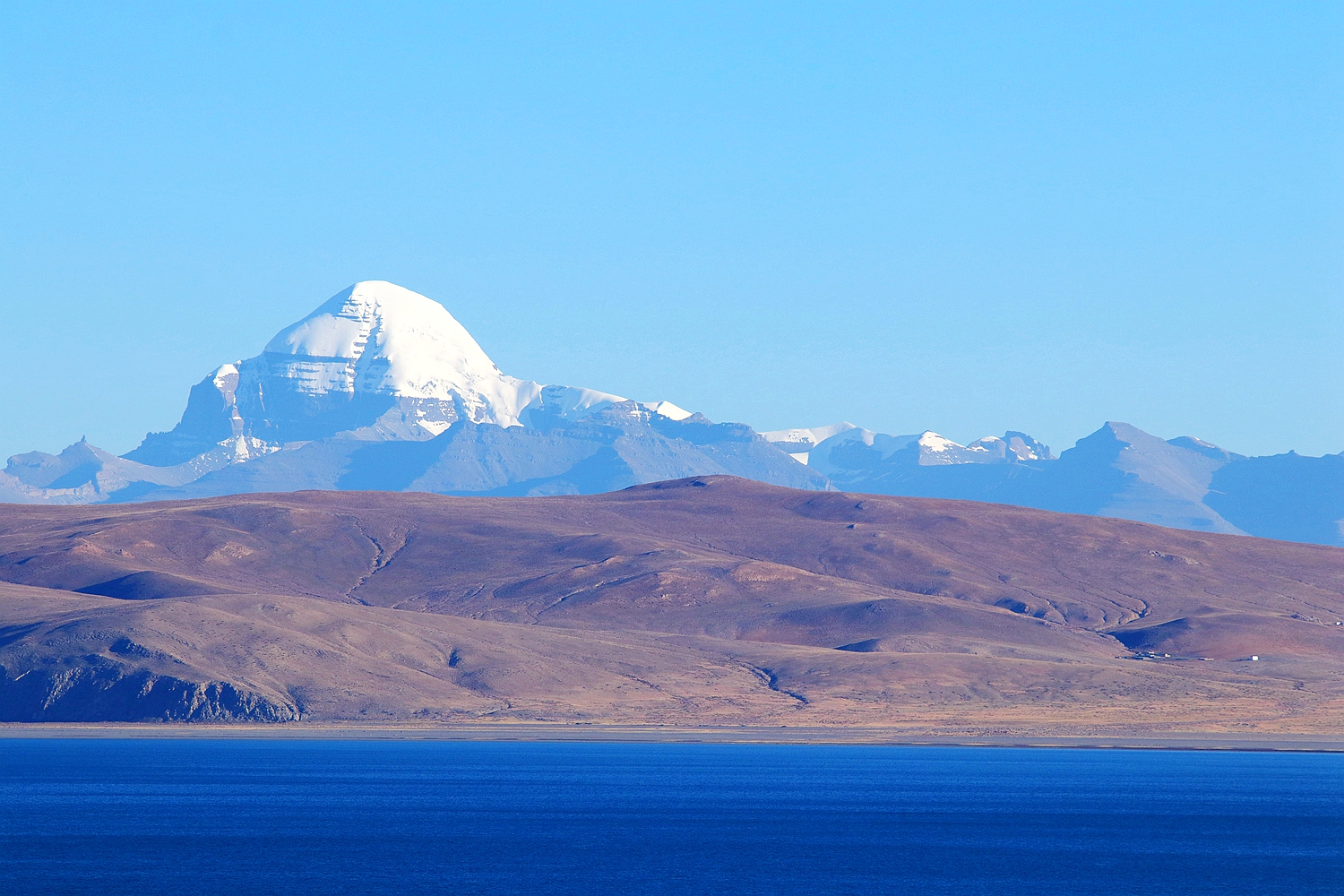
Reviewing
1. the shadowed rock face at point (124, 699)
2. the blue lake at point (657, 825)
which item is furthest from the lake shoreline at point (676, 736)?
the blue lake at point (657, 825)

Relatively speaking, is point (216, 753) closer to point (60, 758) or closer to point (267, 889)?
point (60, 758)

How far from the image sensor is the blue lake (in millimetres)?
84312

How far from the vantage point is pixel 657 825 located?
107m

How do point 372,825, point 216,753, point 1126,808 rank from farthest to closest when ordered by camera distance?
point 216,753 < point 1126,808 < point 372,825

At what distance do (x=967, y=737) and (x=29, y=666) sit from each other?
96.4 meters

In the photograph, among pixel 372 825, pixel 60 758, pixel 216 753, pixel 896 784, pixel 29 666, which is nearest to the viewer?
pixel 372 825

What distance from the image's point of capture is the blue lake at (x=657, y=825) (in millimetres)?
84312

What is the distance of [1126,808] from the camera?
398 feet

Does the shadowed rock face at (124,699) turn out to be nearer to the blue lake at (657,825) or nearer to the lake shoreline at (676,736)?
the lake shoreline at (676,736)

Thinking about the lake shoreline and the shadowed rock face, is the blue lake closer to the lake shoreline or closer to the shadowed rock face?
the lake shoreline

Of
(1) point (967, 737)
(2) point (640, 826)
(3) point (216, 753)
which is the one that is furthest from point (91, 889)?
(1) point (967, 737)

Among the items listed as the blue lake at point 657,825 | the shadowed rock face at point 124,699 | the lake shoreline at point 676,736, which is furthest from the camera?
the shadowed rock face at point 124,699

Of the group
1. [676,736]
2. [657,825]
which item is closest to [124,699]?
[676,736]

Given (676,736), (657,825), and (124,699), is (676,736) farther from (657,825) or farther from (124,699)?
(657,825)
